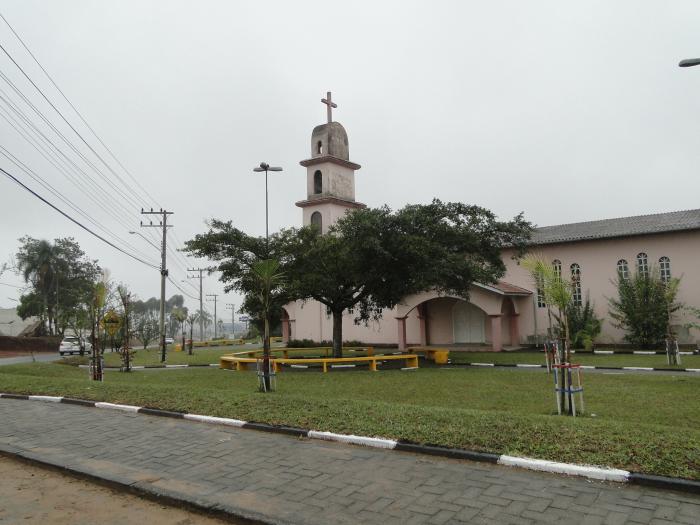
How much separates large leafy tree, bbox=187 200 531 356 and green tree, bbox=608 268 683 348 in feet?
25.7

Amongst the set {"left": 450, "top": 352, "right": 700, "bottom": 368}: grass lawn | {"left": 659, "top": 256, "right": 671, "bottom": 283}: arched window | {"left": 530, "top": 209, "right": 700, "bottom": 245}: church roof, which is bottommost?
{"left": 450, "top": 352, "right": 700, "bottom": 368}: grass lawn

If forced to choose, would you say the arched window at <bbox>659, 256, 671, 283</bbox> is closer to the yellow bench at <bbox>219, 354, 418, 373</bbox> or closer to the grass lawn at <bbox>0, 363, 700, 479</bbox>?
the grass lawn at <bbox>0, 363, 700, 479</bbox>

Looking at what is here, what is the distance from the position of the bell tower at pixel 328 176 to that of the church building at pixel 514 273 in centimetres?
6

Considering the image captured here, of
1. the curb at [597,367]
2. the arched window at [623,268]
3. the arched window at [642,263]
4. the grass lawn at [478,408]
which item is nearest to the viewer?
the grass lawn at [478,408]

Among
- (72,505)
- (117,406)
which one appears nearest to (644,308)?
(117,406)

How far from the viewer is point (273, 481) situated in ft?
17.5

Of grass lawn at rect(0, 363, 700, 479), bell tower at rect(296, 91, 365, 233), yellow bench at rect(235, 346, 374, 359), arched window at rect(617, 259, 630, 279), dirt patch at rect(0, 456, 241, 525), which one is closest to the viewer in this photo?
dirt patch at rect(0, 456, 241, 525)

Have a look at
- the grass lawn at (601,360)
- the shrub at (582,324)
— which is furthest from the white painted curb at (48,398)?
the shrub at (582,324)

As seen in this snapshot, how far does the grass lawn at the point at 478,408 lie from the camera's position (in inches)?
225

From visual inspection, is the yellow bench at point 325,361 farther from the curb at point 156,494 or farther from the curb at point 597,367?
the curb at point 156,494

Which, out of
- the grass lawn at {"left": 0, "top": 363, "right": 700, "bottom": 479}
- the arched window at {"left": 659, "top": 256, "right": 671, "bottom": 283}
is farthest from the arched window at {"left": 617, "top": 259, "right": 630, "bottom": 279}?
the grass lawn at {"left": 0, "top": 363, "right": 700, "bottom": 479}

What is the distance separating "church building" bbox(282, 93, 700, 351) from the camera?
82.8 ft

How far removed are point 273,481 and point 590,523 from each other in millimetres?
2936

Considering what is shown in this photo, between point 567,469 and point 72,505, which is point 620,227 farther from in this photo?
point 72,505
